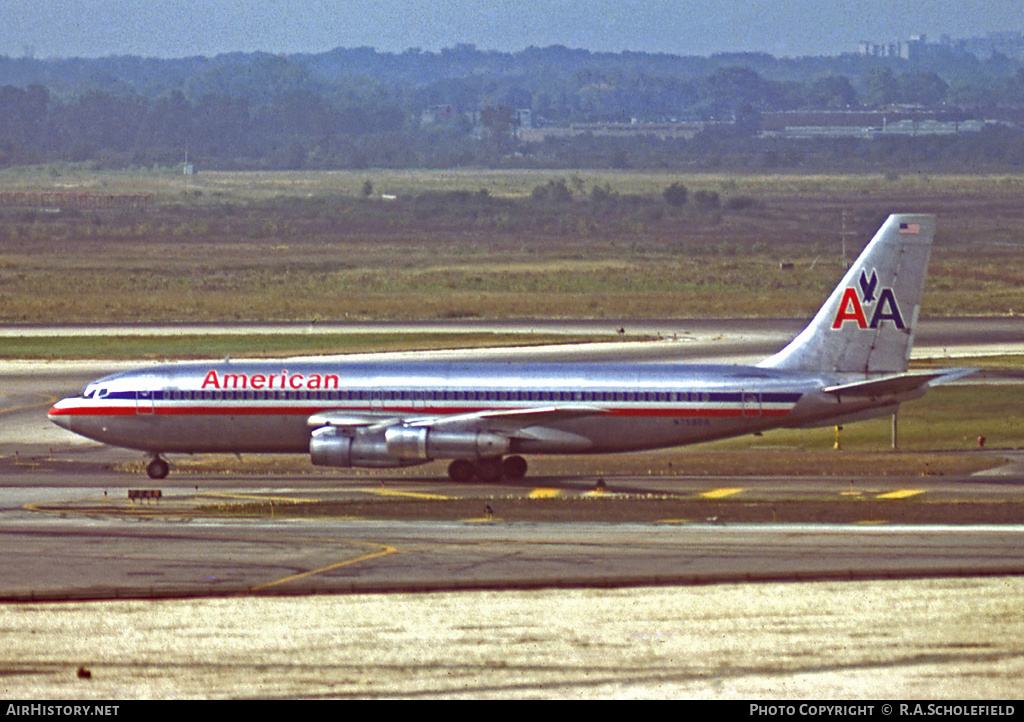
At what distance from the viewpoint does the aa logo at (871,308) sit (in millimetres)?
52500

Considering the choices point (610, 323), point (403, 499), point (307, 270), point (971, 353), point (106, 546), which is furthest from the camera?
point (307, 270)

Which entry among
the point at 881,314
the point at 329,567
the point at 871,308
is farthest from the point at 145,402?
the point at 881,314

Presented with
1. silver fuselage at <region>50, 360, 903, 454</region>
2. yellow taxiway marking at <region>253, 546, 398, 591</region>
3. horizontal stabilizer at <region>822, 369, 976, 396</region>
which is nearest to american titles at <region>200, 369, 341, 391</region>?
silver fuselage at <region>50, 360, 903, 454</region>

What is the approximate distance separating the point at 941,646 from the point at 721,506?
17.0 metres

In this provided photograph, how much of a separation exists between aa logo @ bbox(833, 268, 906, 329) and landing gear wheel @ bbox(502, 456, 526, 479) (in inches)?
459

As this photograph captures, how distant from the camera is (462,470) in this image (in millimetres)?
53719

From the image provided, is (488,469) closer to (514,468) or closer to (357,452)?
(514,468)

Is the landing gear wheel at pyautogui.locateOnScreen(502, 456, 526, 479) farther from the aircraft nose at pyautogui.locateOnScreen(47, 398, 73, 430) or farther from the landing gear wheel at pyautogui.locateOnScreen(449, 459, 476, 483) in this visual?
the aircraft nose at pyautogui.locateOnScreen(47, 398, 73, 430)

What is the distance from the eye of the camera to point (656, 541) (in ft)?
131

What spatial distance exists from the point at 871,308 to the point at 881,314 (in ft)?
1.28

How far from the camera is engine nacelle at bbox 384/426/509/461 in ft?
171

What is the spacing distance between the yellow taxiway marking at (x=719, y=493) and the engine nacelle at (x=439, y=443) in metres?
7.46
